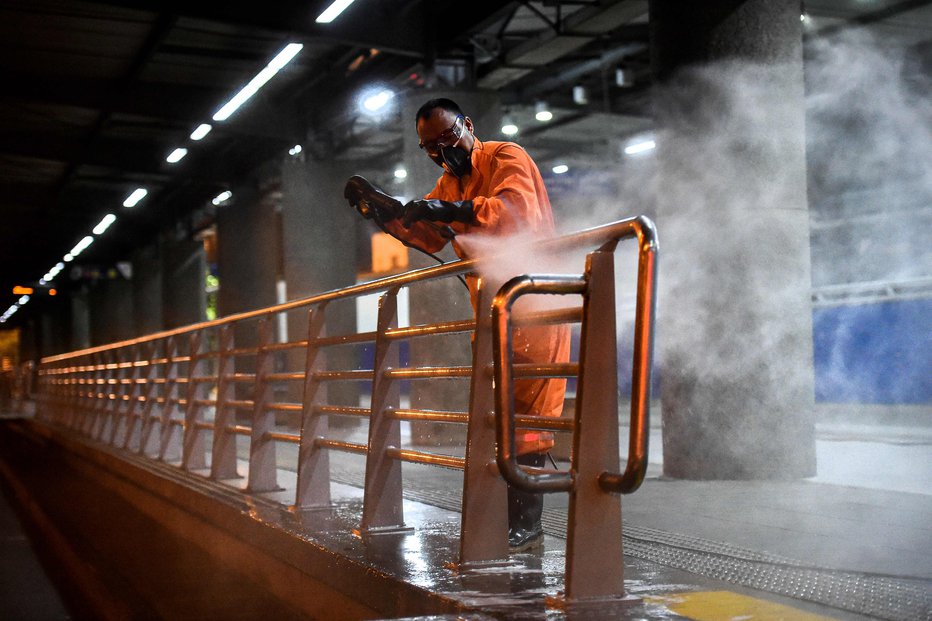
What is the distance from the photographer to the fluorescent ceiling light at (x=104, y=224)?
28.6 m

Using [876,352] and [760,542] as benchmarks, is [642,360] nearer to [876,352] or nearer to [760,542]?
[760,542]

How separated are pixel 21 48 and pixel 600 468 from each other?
1372 cm

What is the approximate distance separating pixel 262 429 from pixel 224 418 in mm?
1010

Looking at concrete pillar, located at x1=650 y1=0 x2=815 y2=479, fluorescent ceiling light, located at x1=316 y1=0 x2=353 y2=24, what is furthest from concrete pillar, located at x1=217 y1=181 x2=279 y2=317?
concrete pillar, located at x1=650 y1=0 x2=815 y2=479

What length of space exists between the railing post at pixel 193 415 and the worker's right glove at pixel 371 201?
4135 mm

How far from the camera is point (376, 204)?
3.89m

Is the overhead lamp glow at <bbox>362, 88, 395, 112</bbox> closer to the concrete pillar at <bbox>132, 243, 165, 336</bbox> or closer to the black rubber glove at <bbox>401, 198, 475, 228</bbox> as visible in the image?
the black rubber glove at <bbox>401, 198, 475, 228</bbox>

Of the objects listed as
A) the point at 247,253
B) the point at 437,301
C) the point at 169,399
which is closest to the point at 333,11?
the point at 437,301

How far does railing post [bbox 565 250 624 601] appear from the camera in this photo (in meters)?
2.88

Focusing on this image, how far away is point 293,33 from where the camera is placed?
12.8 m

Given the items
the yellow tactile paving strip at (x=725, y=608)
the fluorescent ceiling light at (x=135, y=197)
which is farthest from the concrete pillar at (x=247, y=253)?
the yellow tactile paving strip at (x=725, y=608)

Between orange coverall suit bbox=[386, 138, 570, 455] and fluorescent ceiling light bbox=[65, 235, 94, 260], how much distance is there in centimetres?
3014

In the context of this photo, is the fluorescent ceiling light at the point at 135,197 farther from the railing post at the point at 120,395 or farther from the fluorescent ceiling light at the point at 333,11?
the railing post at the point at 120,395

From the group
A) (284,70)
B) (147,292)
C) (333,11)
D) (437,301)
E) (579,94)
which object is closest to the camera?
(437,301)
